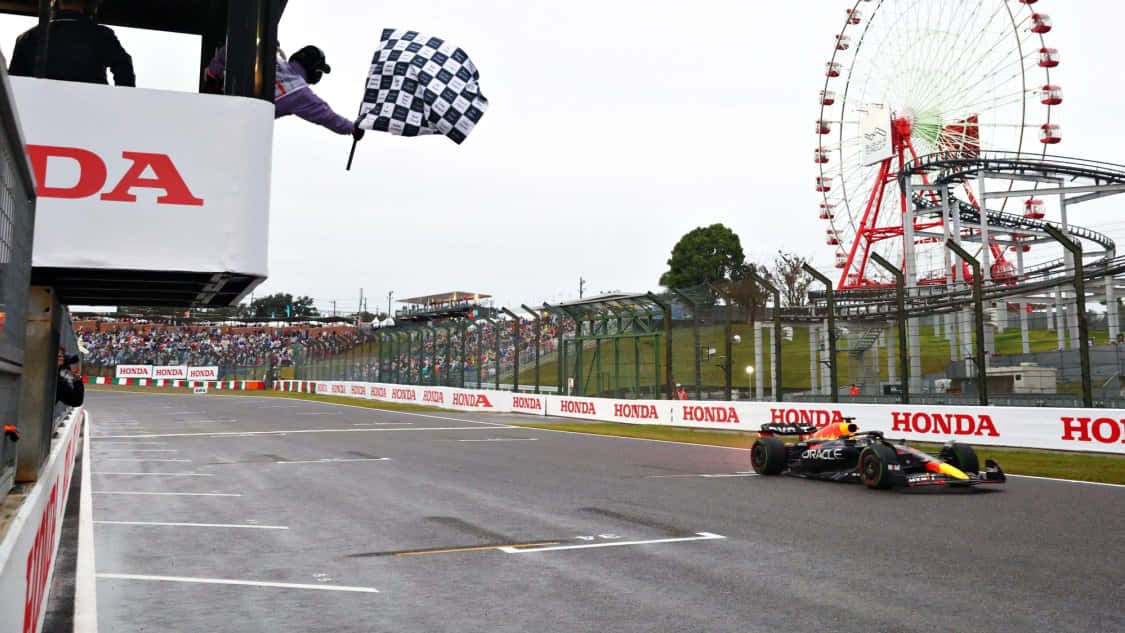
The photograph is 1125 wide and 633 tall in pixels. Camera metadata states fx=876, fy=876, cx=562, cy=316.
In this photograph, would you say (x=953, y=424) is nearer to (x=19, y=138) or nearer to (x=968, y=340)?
(x=968, y=340)

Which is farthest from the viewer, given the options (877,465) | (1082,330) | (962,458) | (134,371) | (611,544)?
(134,371)

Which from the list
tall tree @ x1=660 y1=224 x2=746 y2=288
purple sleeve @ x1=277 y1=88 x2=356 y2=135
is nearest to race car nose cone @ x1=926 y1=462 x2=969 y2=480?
purple sleeve @ x1=277 y1=88 x2=356 y2=135

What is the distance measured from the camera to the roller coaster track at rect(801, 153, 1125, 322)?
2031 cm

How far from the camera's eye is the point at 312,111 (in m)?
4.07

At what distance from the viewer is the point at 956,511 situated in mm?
8602

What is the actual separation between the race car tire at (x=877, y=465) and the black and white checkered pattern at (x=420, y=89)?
308 inches

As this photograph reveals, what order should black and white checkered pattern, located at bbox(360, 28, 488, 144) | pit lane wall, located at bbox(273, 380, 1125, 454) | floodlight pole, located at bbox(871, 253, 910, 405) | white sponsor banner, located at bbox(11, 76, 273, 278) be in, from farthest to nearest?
floodlight pole, located at bbox(871, 253, 910, 405) < pit lane wall, located at bbox(273, 380, 1125, 454) < black and white checkered pattern, located at bbox(360, 28, 488, 144) < white sponsor banner, located at bbox(11, 76, 273, 278)

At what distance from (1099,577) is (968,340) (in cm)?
1826

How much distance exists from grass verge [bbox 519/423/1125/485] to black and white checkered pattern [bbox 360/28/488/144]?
33.9ft

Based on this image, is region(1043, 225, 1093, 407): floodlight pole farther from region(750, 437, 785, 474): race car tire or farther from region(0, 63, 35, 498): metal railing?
region(0, 63, 35, 498): metal railing

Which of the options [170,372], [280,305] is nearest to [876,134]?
[170,372]

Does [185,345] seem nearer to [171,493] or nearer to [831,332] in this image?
[831,332]

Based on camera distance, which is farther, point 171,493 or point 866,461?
point 866,461

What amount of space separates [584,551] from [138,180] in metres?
4.33
